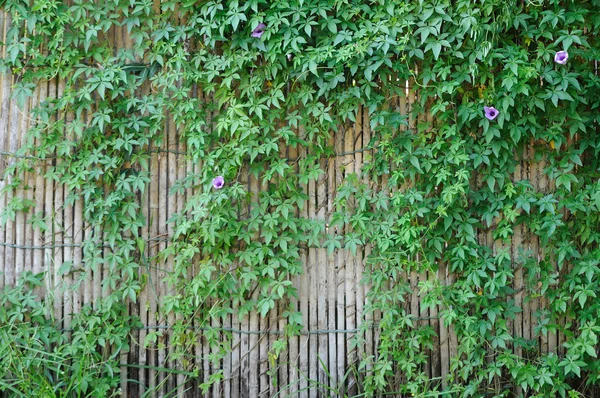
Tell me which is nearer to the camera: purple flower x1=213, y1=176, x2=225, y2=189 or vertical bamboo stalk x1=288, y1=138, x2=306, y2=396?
purple flower x1=213, y1=176, x2=225, y2=189

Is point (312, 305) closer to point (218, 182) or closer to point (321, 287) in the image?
point (321, 287)

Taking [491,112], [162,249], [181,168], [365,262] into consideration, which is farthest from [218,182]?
[491,112]

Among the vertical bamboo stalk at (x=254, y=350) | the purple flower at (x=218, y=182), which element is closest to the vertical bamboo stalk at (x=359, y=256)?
the vertical bamboo stalk at (x=254, y=350)

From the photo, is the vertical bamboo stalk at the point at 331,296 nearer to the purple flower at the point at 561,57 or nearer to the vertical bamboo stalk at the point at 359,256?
the vertical bamboo stalk at the point at 359,256

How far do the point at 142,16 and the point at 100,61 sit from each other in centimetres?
35

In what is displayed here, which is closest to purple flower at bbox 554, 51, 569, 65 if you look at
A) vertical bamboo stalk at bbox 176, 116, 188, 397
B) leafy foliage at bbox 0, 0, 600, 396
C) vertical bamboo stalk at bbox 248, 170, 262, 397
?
leafy foliage at bbox 0, 0, 600, 396

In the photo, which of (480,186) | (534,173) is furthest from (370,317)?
(534,173)

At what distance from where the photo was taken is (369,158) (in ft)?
13.3

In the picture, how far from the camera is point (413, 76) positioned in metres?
4.00

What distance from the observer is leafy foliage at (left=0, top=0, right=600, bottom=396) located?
3.89m

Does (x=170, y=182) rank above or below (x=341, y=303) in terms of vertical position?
above

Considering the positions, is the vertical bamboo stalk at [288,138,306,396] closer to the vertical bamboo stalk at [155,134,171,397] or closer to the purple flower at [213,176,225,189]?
the purple flower at [213,176,225,189]

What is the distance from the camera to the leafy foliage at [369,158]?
3.89 metres

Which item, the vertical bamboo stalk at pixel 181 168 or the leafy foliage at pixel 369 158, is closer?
the leafy foliage at pixel 369 158
